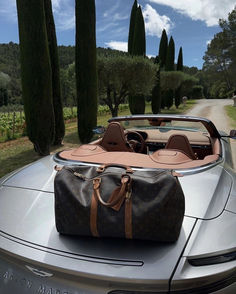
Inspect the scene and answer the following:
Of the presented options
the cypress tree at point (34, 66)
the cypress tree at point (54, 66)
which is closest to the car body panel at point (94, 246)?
the cypress tree at point (34, 66)

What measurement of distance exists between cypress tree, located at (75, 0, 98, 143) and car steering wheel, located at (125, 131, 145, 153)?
21.4 feet

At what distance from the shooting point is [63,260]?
3.86 ft

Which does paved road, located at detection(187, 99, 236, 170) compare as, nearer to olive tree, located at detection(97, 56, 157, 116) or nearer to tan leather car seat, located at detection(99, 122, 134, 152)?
tan leather car seat, located at detection(99, 122, 134, 152)

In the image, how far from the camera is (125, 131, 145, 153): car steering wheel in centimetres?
343

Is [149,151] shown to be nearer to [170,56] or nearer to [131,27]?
[131,27]

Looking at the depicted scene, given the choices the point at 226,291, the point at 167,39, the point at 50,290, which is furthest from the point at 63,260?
the point at 167,39

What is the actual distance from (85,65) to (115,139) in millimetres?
7736

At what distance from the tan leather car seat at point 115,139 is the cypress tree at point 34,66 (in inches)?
192

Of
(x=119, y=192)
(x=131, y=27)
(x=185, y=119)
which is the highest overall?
(x=131, y=27)

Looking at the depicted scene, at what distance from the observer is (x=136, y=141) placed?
11.4 ft

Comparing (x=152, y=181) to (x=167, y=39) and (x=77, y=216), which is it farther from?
(x=167, y=39)

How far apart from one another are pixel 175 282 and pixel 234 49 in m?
49.7

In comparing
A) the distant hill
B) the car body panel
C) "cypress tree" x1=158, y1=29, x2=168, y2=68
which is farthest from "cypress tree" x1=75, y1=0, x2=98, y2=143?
the distant hill

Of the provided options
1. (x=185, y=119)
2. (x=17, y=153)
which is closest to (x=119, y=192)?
(x=185, y=119)
